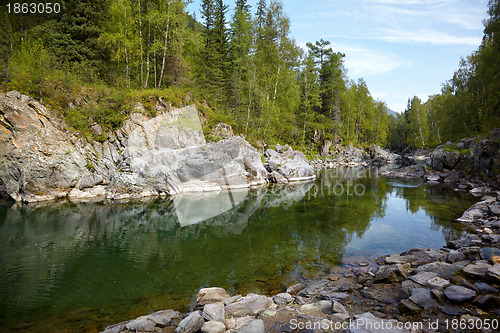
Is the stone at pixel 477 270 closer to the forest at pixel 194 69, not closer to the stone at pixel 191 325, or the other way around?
the stone at pixel 191 325

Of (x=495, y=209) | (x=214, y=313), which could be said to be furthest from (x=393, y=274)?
(x=495, y=209)

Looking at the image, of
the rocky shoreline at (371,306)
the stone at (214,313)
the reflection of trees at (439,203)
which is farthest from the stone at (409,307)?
the reflection of trees at (439,203)

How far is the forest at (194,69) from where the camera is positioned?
81.0 feet

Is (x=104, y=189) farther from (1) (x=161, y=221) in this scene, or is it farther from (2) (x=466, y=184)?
(2) (x=466, y=184)

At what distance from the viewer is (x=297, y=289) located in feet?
25.7

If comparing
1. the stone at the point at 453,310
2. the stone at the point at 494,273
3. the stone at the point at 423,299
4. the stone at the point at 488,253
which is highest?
the stone at the point at 494,273

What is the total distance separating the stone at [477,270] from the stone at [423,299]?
1.39 m

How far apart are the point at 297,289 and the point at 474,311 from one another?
14.3 feet

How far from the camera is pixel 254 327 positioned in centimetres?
521

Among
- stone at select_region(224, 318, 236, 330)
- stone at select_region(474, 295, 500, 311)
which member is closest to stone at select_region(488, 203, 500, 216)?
stone at select_region(474, 295, 500, 311)

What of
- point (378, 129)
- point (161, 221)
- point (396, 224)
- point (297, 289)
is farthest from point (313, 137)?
point (297, 289)

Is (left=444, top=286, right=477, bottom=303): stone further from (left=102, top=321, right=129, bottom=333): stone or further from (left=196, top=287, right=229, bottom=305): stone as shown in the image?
(left=102, top=321, right=129, bottom=333): stone

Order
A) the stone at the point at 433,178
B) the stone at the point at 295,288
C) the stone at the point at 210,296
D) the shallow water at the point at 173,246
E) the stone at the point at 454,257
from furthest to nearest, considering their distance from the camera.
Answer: the stone at the point at 433,178 → the stone at the point at 454,257 → the stone at the point at 295,288 → the shallow water at the point at 173,246 → the stone at the point at 210,296

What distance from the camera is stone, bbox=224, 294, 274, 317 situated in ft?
19.9
